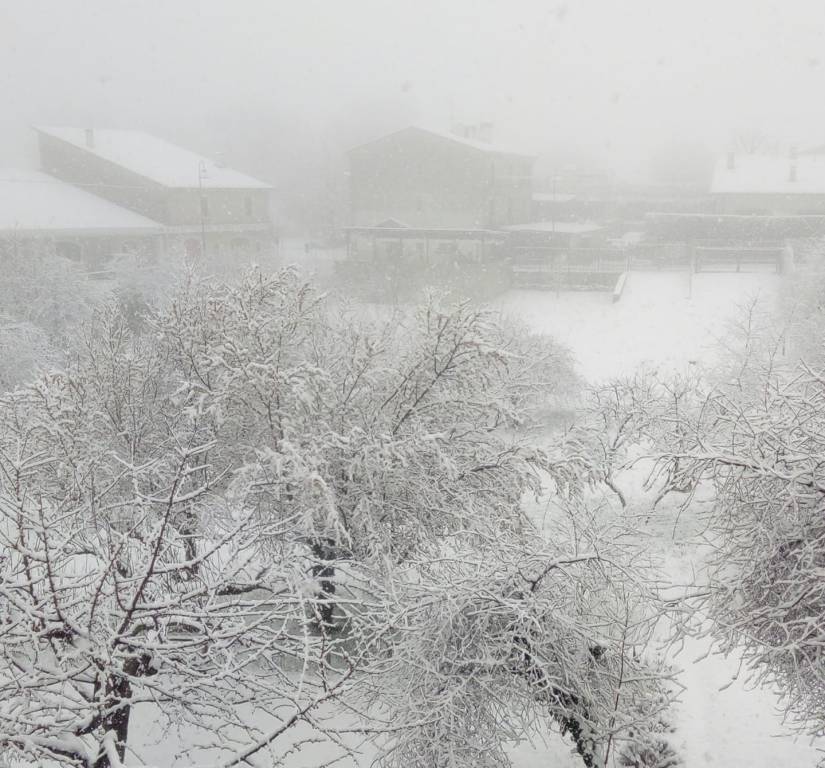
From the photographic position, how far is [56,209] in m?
38.3

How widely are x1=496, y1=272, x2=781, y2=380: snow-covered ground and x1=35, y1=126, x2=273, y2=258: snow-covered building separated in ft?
52.7

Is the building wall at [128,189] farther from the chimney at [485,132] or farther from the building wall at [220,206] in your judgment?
the chimney at [485,132]

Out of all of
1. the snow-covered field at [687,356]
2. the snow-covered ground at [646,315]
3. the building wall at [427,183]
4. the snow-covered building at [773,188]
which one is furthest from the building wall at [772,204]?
the building wall at [427,183]

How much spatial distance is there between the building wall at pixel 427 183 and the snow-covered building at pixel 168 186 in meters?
6.32

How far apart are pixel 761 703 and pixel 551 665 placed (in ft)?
14.9

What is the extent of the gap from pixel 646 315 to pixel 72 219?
1068 inches

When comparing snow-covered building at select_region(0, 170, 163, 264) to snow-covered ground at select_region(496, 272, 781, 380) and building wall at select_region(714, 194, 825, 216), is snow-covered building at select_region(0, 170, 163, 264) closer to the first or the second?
snow-covered ground at select_region(496, 272, 781, 380)

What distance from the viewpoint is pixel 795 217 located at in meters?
42.3

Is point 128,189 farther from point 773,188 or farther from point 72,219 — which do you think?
point 773,188

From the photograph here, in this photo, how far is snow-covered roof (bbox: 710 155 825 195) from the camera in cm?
4716

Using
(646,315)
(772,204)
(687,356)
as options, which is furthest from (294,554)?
(772,204)

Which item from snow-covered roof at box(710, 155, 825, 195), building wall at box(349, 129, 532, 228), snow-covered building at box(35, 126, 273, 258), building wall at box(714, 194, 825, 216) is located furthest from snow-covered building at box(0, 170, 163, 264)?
snow-covered roof at box(710, 155, 825, 195)

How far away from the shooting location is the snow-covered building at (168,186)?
42.6 m

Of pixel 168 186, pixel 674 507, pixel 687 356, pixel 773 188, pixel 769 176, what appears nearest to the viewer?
pixel 674 507
